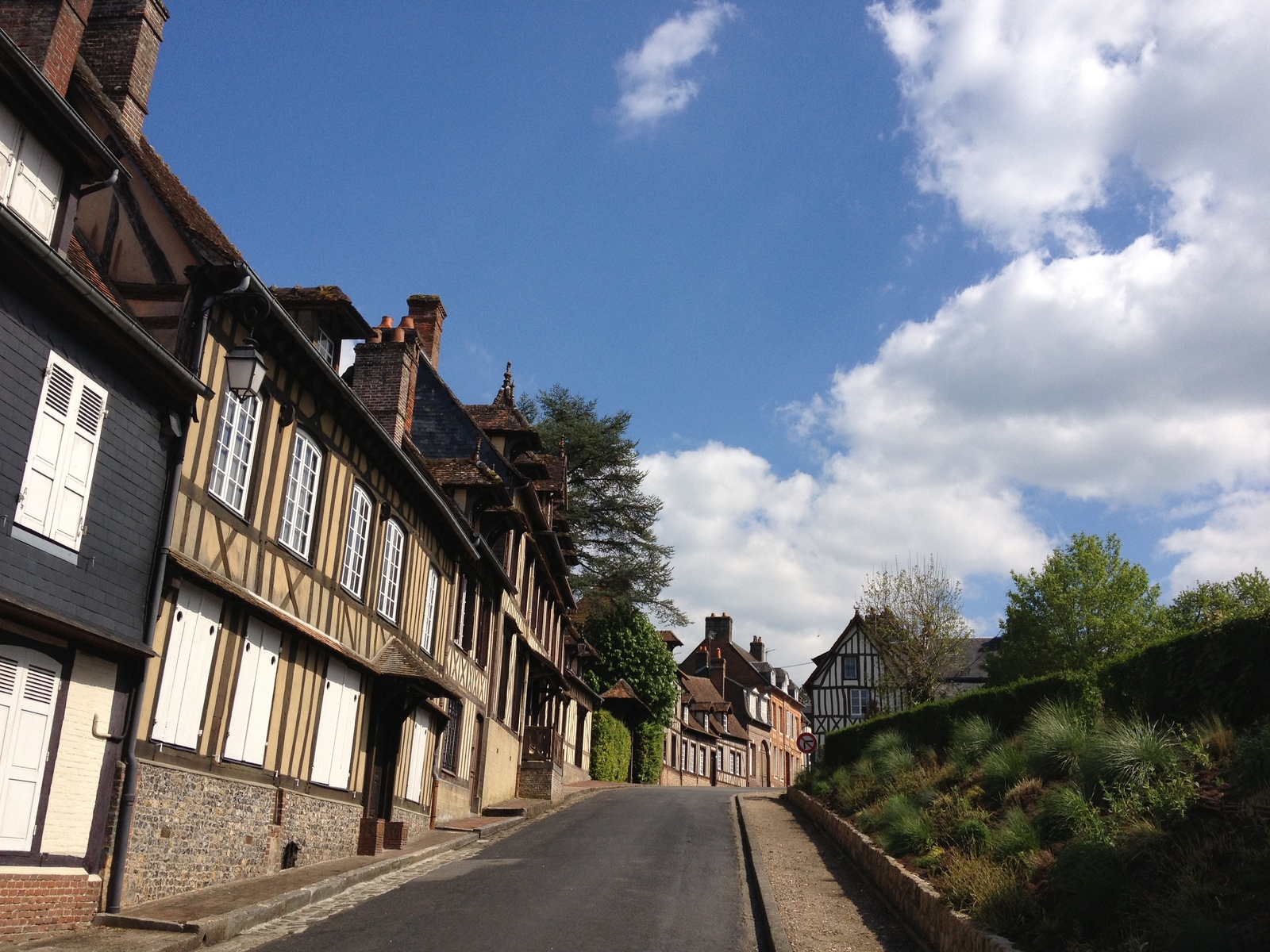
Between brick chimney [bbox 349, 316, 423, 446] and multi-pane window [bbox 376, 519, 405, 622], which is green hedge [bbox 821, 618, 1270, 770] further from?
brick chimney [bbox 349, 316, 423, 446]

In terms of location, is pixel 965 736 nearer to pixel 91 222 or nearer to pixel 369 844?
pixel 369 844

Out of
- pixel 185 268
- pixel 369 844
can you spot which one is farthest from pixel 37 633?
pixel 369 844

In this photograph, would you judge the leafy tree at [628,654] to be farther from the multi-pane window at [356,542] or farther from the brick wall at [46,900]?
the brick wall at [46,900]

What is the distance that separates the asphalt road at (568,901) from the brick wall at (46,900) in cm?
143

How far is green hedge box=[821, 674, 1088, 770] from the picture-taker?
41.4 ft

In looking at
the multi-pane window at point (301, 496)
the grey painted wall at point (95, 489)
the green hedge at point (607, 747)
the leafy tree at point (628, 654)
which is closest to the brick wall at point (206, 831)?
the grey painted wall at point (95, 489)

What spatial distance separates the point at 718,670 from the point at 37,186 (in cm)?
5282

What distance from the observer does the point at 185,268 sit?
30.6 ft

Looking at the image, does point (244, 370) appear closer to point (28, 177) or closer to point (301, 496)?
point (28, 177)

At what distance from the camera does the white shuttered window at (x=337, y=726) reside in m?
11.9

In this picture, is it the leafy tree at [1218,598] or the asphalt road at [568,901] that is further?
the leafy tree at [1218,598]

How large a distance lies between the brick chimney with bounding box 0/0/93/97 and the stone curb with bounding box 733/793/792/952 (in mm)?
10051

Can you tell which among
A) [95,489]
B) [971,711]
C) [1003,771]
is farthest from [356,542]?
[971,711]

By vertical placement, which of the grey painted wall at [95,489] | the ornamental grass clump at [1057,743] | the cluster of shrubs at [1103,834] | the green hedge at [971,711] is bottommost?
the cluster of shrubs at [1103,834]
